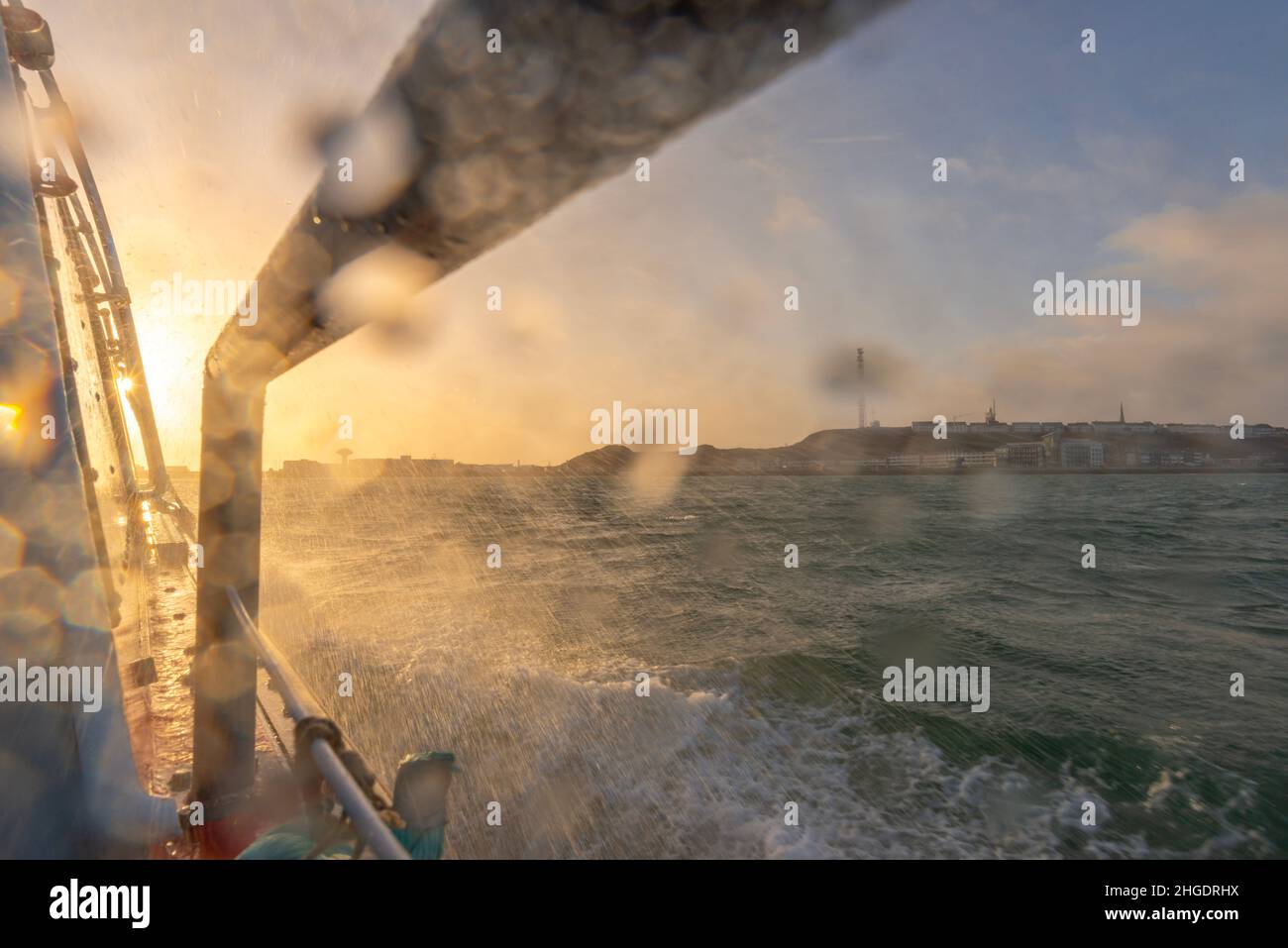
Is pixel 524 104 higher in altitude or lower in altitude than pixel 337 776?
higher

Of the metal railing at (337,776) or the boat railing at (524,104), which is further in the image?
the metal railing at (337,776)

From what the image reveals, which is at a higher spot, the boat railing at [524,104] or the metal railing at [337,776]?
the boat railing at [524,104]

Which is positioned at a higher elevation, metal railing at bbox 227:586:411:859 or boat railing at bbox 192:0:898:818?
boat railing at bbox 192:0:898:818

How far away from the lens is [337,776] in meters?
1.78

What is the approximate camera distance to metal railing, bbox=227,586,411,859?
1.48 meters

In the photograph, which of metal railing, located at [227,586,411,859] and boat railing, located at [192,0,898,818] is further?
metal railing, located at [227,586,411,859]

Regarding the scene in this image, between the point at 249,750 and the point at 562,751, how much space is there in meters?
6.15

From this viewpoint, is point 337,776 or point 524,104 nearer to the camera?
point 524,104

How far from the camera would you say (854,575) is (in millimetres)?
26906

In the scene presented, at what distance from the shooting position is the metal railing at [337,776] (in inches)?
58.2
